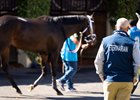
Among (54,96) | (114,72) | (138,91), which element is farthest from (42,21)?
(114,72)

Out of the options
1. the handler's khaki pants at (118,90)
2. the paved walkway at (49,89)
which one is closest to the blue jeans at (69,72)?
the paved walkway at (49,89)

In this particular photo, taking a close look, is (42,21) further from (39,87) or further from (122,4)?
(122,4)

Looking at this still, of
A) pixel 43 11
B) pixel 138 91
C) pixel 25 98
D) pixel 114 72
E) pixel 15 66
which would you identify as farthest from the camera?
pixel 15 66

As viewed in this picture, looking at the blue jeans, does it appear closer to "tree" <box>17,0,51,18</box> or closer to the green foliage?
"tree" <box>17,0,51,18</box>

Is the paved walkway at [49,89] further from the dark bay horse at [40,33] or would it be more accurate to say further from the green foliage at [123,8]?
the green foliage at [123,8]

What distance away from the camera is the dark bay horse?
11227 mm

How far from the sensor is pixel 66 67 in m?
12.4

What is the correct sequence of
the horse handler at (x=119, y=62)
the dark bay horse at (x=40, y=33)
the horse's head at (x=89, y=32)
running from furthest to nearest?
1. the horse's head at (x=89, y=32)
2. the dark bay horse at (x=40, y=33)
3. the horse handler at (x=119, y=62)

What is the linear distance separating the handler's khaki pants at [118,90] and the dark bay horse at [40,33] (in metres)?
4.43

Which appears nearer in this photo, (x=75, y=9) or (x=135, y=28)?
(x=135, y=28)

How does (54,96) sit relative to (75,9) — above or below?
below

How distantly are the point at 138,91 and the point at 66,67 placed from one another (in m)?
2.07

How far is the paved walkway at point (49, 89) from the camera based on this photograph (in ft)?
37.1

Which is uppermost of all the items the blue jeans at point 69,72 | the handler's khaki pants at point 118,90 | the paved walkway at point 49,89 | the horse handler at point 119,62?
the horse handler at point 119,62
